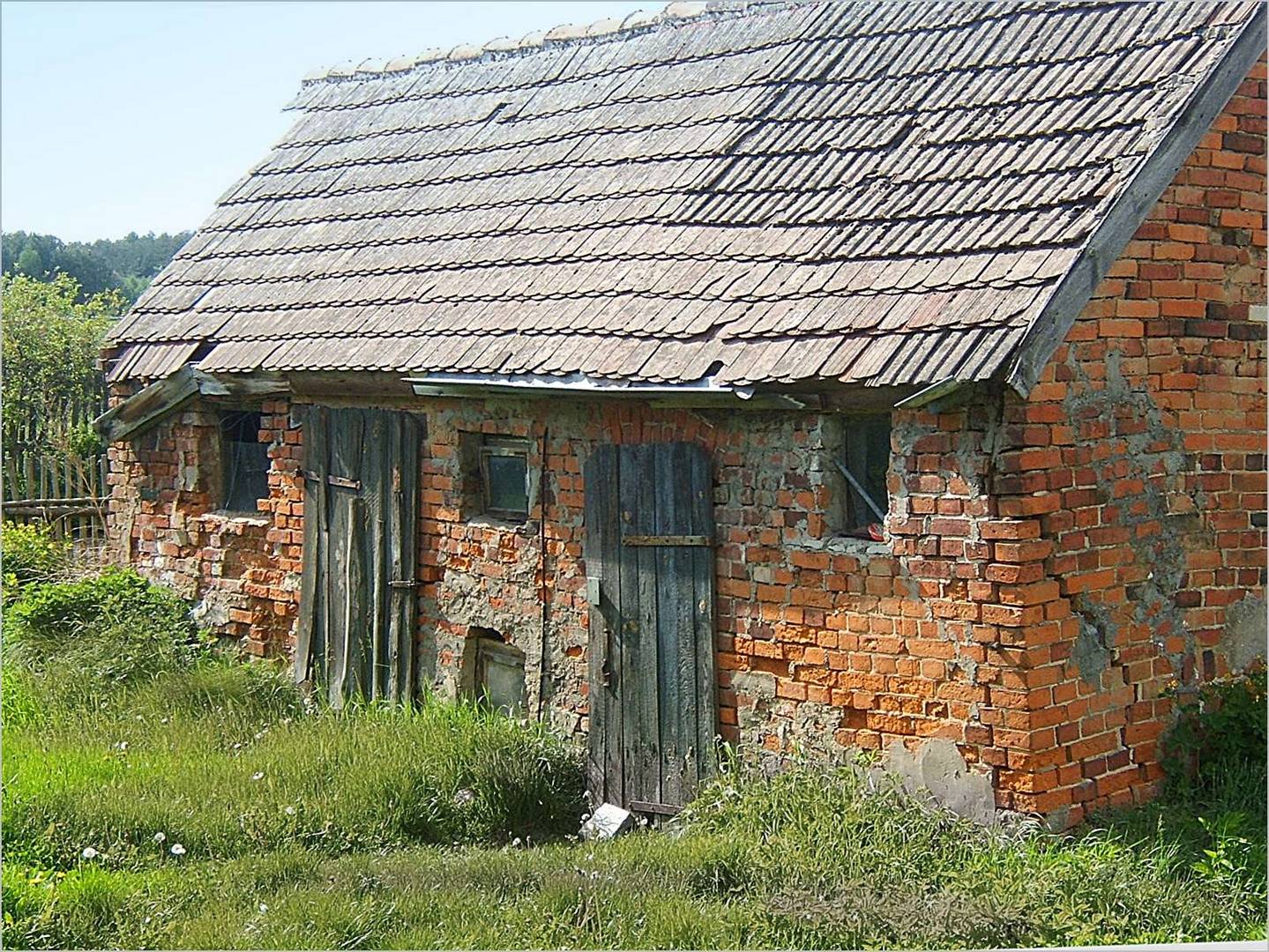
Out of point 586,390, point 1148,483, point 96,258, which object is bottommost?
point 1148,483

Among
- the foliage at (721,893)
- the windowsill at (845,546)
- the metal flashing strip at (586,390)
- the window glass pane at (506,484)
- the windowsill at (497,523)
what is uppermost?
the metal flashing strip at (586,390)

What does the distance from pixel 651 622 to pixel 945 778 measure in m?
1.84

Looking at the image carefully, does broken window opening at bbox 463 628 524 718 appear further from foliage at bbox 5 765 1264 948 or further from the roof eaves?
the roof eaves

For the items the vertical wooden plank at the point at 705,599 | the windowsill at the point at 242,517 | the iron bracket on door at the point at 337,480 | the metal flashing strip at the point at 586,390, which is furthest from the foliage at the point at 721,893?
the windowsill at the point at 242,517

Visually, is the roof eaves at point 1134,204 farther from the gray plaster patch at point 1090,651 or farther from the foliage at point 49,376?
the foliage at point 49,376

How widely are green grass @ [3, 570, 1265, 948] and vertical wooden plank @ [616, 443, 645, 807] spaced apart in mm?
408

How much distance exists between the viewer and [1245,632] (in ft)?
24.8

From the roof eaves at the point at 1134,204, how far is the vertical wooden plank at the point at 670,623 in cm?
206

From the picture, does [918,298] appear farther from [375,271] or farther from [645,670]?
[375,271]

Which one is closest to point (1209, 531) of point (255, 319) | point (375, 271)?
point (375, 271)

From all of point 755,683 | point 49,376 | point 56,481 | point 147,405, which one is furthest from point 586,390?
point 49,376

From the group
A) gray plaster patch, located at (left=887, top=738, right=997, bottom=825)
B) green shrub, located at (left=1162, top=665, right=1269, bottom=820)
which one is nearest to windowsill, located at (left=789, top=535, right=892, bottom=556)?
gray plaster patch, located at (left=887, top=738, right=997, bottom=825)

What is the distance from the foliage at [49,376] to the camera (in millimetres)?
15844

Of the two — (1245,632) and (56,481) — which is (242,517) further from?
(1245,632)
